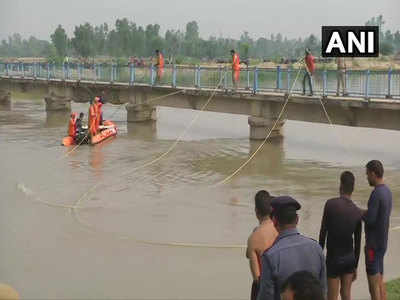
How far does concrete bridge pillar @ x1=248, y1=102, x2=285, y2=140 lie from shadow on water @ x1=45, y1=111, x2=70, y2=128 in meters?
9.55

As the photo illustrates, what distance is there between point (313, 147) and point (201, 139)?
4.18 metres

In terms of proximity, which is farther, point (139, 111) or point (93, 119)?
point (139, 111)

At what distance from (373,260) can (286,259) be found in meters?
1.99

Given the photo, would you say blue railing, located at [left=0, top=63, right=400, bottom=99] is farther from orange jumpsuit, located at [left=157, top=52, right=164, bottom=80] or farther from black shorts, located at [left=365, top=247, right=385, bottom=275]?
black shorts, located at [left=365, top=247, right=385, bottom=275]

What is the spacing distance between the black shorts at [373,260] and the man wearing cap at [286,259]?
→ 63.9 inches

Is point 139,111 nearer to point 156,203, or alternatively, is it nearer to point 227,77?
point 227,77

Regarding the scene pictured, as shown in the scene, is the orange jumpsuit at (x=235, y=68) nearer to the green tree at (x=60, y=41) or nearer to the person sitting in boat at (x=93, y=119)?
the person sitting in boat at (x=93, y=119)

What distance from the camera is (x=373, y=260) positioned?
5352 mm

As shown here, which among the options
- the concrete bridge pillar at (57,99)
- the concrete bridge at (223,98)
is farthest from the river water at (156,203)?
the concrete bridge pillar at (57,99)

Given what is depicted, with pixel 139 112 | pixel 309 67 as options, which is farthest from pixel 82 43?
pixel 309 67

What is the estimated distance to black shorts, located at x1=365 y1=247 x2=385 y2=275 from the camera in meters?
5.32

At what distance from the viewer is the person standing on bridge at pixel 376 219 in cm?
514

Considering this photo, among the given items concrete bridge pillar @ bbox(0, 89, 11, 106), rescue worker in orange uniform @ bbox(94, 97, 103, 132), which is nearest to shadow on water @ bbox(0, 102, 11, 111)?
concrete bridge pillar @ bbox(0, 89, 11, 106)

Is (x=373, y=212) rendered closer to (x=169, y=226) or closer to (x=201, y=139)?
(x=169, y=226)
